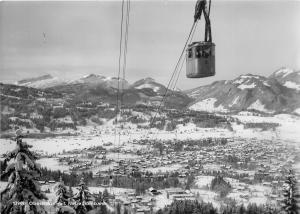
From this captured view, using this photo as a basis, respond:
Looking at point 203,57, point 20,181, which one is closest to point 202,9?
point 203,57

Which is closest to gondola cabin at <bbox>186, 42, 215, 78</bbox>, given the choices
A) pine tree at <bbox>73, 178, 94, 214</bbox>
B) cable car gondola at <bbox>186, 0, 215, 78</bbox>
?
cable car gondola at <bbox>186, 0, 215, 78</bbox>

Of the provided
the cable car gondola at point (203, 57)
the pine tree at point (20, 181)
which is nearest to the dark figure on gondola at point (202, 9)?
the cable car gondola at point (203, 57)

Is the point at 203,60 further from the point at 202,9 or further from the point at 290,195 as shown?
the point at 290,195

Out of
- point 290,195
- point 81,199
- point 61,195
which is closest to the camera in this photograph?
point 61,195

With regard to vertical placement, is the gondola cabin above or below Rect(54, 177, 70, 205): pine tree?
above

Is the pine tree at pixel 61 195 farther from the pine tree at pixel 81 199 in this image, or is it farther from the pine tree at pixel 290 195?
the pine tree at pixel 290 195

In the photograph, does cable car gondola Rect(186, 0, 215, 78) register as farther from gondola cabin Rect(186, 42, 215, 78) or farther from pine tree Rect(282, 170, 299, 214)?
pine tree Rect(282, 170, 299, 214)
